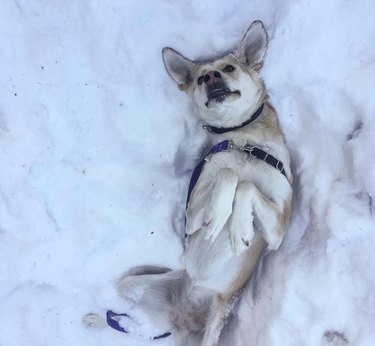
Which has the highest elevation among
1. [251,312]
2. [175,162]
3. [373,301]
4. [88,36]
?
[88,36]

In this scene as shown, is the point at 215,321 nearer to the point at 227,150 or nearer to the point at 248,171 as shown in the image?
the point at 248,171

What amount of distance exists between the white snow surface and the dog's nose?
413 millimetres

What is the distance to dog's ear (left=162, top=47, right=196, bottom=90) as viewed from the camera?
3.65 meters

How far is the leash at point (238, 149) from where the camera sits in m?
3.44

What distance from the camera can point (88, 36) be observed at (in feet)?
12.1

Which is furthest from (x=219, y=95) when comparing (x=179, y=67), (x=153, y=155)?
(x=153, y=155)

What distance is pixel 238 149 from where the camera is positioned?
3514 mm

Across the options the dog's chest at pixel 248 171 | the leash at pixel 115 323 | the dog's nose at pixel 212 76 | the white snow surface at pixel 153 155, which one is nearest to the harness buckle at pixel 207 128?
the white snow surface at pixel 153 155

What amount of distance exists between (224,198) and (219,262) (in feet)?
1.84

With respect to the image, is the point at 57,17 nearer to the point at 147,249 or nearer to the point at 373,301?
the point at 147,249

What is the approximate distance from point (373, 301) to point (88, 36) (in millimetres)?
2770

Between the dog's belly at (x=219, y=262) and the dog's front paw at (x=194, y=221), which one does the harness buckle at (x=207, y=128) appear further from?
the dog's belly at (x=219, y=262)

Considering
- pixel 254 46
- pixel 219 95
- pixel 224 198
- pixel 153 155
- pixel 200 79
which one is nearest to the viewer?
pixel 224 198

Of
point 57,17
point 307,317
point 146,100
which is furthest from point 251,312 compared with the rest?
point 57,17
